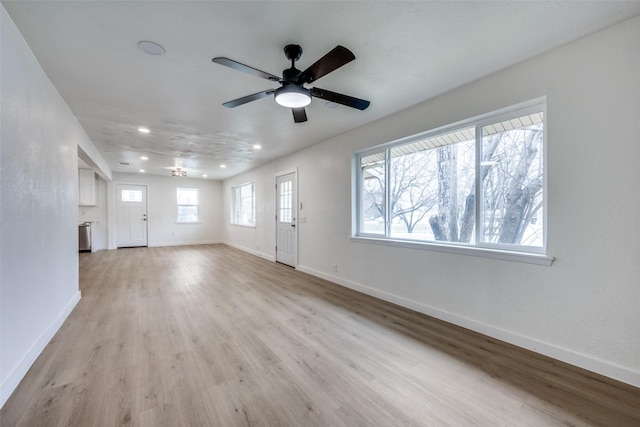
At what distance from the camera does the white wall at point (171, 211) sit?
844 centimetres

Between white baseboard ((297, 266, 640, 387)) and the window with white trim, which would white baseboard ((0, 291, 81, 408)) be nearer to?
white baseboard ((297, 266, 640, 387))

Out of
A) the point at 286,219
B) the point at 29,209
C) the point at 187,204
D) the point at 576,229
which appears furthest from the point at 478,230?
the point at 187,204

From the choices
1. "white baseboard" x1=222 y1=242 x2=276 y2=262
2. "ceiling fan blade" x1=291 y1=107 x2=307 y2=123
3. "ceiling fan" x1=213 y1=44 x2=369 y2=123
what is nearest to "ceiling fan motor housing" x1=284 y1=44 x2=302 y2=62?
"ceiling fan" x1=213 y1=44 x2=369 y2=123

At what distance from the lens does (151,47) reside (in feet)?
6.82

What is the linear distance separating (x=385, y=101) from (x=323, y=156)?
1.82 m

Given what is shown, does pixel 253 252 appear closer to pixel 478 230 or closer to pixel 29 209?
pixel 29 209

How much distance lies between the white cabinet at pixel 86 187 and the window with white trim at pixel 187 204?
2276mm

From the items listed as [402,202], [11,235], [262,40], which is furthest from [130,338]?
[402,202]

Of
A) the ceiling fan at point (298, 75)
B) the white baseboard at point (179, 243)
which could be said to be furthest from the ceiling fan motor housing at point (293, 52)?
the white baseboard at point (179, 243)

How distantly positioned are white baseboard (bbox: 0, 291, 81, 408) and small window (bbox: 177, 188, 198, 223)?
678cm

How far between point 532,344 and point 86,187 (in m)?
10.2

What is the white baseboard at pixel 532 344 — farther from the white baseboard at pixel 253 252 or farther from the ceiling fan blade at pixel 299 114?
the white baseboard at pixel 253 252

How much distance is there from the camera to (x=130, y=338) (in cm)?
252

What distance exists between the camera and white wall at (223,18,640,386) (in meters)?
1.86
